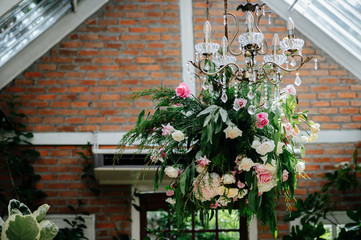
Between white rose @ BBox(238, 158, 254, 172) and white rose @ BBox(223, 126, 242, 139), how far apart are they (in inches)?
4.8

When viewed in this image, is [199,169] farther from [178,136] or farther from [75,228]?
[75,228]

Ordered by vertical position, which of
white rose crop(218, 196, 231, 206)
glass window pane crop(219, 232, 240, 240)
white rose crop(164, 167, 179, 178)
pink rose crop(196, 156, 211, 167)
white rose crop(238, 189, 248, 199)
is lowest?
glass window pane crop(219, 232, 240, 240)

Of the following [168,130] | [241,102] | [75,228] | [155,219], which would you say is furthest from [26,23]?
[241,102]

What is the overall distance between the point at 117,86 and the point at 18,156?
121 centimetres

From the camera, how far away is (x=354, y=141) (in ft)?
15.3

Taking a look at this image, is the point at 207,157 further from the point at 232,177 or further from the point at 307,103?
the point at 307,103

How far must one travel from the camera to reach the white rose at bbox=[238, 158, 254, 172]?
82.5 inches

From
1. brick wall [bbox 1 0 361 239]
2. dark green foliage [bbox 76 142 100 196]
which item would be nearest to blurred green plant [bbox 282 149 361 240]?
brick wall [bbox 1 0 361 239]

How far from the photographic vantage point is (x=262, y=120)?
214cm

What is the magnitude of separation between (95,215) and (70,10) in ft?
6.92

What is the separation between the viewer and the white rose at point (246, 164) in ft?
6.88

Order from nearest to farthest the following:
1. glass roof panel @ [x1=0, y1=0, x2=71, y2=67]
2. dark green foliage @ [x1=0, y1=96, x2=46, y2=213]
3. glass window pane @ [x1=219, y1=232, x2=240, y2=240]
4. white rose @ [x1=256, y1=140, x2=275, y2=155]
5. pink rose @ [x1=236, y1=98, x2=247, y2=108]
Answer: white rose @ [x1=256, y1=140, x2=275, y2=155] < pink rose @ [x1=236, y1=98, x2=247, y2=108] < glass roof panel @ [x1=0, y1=0, x2=71, y2=67] < dark green foliage @ [x1=0, y1=96, x2=46, y2=213] < glass window pane @ [x1=219, y1=232, x2=240, y2=240]

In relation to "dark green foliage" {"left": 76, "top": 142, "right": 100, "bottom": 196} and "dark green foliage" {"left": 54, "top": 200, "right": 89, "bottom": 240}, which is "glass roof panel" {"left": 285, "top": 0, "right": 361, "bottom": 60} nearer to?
"dark green foliage" {"left": 76, "top": 142, "right": 100, "bottom": 196}

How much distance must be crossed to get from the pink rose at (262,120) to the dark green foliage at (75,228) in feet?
8.47
